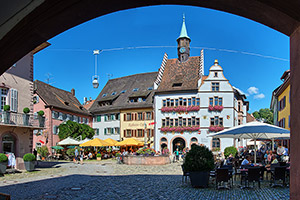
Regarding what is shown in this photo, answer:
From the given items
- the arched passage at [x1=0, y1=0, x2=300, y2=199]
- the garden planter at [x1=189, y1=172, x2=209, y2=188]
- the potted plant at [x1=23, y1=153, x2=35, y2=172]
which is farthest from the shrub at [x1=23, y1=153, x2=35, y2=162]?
the arched passage at [x1=0, y1=0, x2=300, y2=199]

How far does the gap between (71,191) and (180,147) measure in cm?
3081

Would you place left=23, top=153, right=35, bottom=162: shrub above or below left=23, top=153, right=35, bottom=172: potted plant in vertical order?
above

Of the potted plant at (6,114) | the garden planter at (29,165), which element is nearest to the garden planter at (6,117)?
the potted plant at (6,114)

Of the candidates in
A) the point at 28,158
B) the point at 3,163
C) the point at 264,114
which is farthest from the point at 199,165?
the point at 264,114

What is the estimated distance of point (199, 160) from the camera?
1144cm

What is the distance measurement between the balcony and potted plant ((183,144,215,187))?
13.2 m

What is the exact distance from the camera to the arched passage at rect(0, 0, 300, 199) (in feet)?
7.89

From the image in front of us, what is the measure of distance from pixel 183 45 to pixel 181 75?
660 cm

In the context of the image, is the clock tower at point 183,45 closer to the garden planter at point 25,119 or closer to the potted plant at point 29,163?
the garden planter at point 25,119

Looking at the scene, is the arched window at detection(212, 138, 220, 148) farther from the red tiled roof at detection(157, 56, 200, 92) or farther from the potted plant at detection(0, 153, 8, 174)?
the potted plant at detection(0, 153, 8, 174)

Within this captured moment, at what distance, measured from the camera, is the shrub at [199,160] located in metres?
11.4

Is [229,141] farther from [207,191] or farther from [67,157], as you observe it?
[207,191]

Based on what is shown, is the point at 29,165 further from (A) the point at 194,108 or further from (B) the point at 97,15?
(A) the point at 194,108

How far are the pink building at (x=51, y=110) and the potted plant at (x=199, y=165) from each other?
93.8 feet
